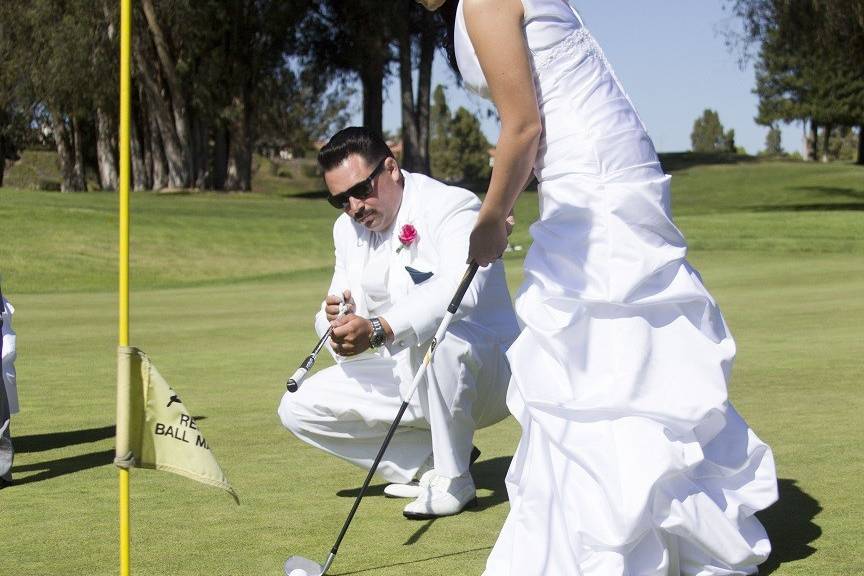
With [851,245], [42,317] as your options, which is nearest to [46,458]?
[42,317]

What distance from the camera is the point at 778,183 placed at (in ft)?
191

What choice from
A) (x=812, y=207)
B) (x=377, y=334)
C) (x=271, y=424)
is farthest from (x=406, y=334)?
(x=812, y=207)

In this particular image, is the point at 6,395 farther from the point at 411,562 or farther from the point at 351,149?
the point at 411,562

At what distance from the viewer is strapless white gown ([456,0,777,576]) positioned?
425cm

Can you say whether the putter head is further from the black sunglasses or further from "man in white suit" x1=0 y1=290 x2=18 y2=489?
"man in white suit" x1=0 y1=290 x2=18 y2=489

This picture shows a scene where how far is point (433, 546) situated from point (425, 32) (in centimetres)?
4954

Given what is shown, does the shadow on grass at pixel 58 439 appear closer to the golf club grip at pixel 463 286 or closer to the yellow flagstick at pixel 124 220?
the golf club grip at pixel 463 286

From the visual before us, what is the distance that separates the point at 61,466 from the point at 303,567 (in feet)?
9.91

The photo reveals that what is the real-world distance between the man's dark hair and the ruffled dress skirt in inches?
69.1

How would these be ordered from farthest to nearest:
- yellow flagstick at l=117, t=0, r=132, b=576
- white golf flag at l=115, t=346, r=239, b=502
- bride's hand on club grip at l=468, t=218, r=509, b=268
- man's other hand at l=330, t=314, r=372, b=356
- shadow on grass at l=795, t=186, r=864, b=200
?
shadow on grass at l=795, t=186, r=864, b=200, man's other hand at l=330, t=314, r=372, b=356, bride's hand on club grip at l=468, t=218, r=509, b=268, white golf flag at l=115, t=346, r=239, b=502, yellow flagstick at l=117, t=0, r=132, b=576

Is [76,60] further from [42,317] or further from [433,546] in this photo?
[433,546]

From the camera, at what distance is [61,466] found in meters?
7.29

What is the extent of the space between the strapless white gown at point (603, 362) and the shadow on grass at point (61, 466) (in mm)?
3363

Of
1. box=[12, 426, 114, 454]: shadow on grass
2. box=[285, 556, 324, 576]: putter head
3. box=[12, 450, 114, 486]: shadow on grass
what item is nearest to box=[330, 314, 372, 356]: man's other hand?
box=[285, 556, 324, 576]: putter head
